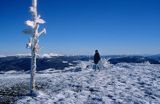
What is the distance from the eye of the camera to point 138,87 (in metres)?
21.1

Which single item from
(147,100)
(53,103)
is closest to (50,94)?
(53,103)

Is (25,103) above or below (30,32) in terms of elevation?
below

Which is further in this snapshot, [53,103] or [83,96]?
[83,96]

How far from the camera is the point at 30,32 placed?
19.1 m

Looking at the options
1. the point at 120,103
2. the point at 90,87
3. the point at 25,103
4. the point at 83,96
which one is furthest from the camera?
the point at 90,87

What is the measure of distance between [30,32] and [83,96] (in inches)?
252


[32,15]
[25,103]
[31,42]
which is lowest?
[25,103]

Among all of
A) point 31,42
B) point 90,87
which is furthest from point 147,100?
point 31,42

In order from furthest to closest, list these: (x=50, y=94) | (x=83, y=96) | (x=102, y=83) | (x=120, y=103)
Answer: (x=102, y=83) < (x=50, y=94) < (x=83, y=96) < (x=120, y=103)

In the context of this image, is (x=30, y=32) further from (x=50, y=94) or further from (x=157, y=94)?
(x=157, y=94)

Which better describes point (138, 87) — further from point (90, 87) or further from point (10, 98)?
point (10, 98)

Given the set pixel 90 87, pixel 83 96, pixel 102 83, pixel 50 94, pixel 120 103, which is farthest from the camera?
pixel 102 83

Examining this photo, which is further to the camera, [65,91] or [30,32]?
[65,91]

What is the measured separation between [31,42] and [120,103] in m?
8.26
